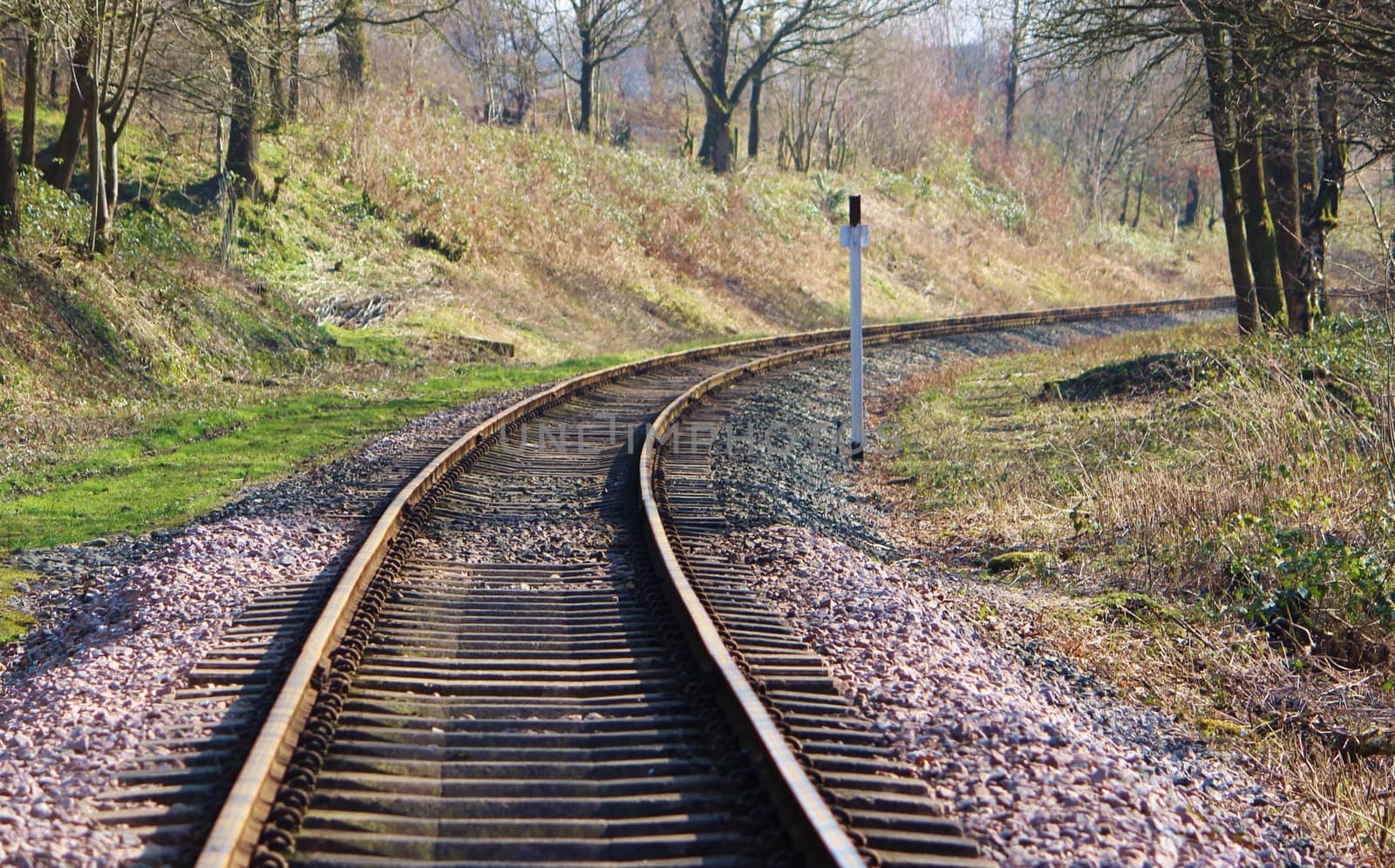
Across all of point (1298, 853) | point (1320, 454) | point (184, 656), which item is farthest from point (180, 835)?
point (1320, 454)

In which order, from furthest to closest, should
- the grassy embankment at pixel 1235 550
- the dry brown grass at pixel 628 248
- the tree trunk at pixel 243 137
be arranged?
the dry brown grass at pixel 628 248
the tree trunk at pixel 243 137
the grassy embankment at pixel 1235 550

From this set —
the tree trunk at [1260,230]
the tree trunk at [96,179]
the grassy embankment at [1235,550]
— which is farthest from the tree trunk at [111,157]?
the tree trunk at [1260,230]

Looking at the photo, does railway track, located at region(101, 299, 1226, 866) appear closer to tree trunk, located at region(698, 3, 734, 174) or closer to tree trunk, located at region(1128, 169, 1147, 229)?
tree trunk, located at region(698, 3, 734, 174)

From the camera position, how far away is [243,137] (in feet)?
79.5

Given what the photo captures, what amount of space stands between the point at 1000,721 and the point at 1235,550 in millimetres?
3609

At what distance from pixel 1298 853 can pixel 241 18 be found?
58.2ft

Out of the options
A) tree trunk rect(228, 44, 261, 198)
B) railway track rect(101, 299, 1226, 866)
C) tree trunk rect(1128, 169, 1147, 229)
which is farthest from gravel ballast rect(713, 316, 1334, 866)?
tree trunk rect(1128, 169, 1147, 229)

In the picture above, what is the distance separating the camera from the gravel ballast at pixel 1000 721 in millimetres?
4238

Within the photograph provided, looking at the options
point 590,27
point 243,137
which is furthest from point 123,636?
point 590,27

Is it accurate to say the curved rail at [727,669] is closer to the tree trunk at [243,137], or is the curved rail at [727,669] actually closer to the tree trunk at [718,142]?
the tree trunk at [243,137]

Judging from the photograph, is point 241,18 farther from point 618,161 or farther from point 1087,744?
point 618,161

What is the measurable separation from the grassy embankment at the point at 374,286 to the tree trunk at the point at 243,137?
0.55 meters

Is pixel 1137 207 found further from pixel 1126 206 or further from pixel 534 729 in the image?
Answer: pixel 534 729

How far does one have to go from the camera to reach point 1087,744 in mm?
4988
